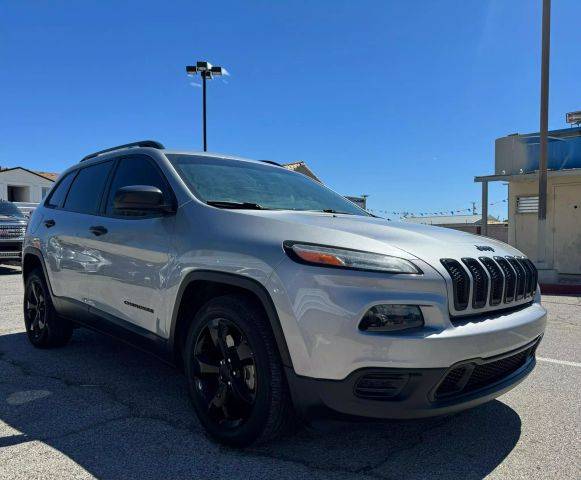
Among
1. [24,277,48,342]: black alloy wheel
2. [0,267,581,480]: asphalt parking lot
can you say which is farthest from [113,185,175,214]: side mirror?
[24,277,48,342]: black alloy wheel

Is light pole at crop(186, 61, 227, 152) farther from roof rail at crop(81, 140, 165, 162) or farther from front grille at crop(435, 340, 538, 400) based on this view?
front grille at crop(435, 340, 538, 400)

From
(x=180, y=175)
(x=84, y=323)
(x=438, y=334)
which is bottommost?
(x=84, y=323)

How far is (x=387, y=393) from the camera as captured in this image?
93.0 inches

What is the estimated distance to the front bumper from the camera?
7.60 feet

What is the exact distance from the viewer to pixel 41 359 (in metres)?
4.66

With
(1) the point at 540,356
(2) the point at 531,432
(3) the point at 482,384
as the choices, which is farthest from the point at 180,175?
(1) the point at 540,356

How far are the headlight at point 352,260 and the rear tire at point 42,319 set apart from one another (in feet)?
10.7

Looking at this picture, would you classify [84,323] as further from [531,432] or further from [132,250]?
[531,432]

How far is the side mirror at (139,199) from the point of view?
309cm

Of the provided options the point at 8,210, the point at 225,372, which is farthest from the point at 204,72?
the point at 225,372

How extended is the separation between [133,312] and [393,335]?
6.34 ft

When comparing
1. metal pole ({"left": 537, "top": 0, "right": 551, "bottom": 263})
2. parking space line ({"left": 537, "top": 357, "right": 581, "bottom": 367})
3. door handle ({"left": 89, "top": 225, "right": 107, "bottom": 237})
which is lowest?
parking space line ({"left": 537, "top": 357, "right": 581, "bottom": 367})

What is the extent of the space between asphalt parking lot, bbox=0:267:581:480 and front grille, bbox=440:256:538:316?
0.79 metres

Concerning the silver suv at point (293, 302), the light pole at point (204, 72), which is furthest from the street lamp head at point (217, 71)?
the silver suv at point (293, 302)
